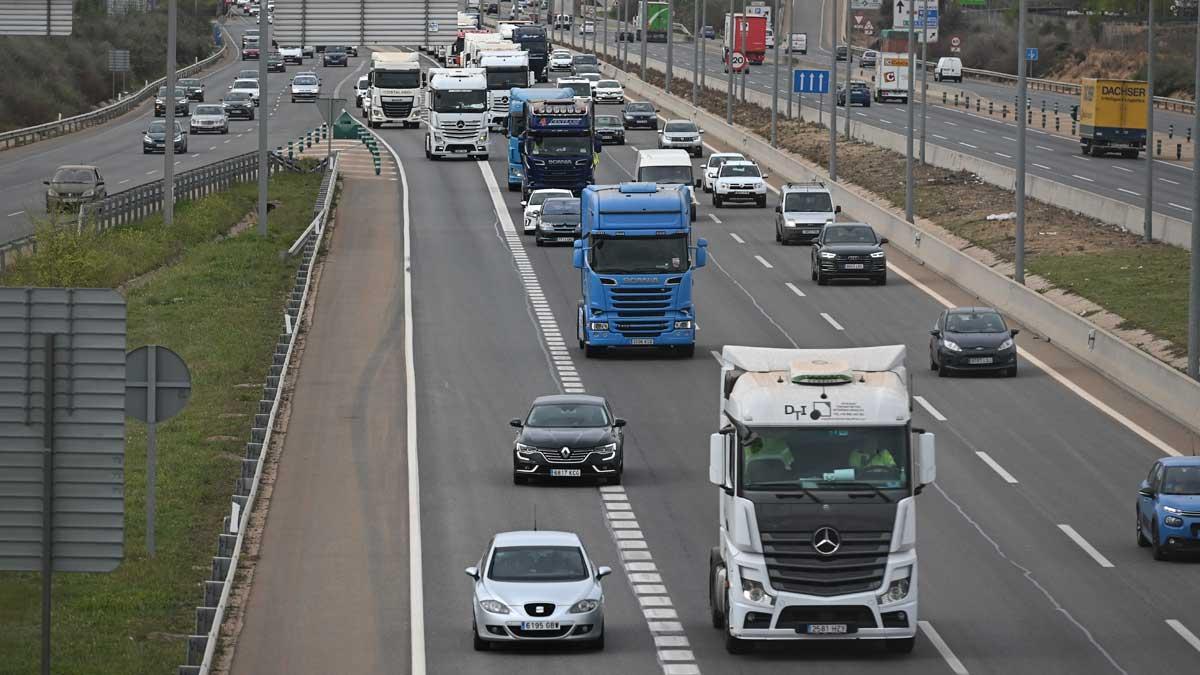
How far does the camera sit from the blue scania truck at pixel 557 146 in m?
69.2

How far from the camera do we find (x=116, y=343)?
15.2 m

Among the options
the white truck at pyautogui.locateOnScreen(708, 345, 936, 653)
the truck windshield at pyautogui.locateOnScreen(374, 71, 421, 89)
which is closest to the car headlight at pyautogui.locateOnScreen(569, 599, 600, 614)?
the white truck at pyautogui.locateOnScreen(708, 345, 936, 653)

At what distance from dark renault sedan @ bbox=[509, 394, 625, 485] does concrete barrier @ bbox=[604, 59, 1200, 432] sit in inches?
488

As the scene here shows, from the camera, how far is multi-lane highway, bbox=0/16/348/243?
73.4m

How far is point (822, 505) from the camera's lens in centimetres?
2159

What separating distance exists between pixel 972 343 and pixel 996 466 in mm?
8598

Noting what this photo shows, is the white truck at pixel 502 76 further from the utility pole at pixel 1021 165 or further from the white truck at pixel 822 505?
the white truck at pixel 822 505

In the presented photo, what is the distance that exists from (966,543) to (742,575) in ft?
28.5

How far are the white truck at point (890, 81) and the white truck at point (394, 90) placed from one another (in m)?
38.8

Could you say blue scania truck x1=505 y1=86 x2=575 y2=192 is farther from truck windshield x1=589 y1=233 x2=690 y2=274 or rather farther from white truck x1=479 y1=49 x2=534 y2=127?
white truck x1=479 y1=49 x2=534 y2=127

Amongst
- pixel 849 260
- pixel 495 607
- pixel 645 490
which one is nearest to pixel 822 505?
pixel 495 607

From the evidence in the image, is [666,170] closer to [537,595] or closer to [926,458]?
[537,595]

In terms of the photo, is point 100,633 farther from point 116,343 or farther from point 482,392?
point 482,392

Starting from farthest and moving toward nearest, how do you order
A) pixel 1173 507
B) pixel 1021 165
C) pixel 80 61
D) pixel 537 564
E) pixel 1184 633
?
pixel 80 61 → pixel 1021 165 → pixel 1173 507 → pixel 1184 633 → pixel 537 564
